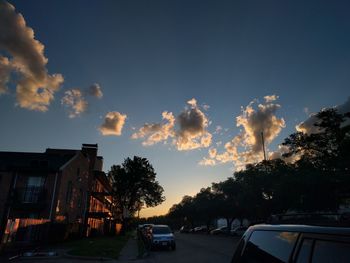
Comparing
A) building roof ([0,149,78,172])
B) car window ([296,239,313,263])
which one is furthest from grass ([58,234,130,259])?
car window ([296,239,313,263])

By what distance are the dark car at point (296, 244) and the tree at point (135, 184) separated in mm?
47825

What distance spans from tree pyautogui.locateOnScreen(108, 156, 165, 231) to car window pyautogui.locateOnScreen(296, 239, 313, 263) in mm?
48868

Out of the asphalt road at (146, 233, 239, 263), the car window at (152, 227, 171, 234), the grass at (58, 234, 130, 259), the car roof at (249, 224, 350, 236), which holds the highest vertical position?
the car window at (152, 227, 171, 234)

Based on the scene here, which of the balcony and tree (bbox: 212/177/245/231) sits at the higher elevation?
tree (bbox: 212/177/245/231)

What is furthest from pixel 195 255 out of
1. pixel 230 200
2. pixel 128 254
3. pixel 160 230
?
pixel 230 200

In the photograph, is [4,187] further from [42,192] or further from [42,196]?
[42,196]

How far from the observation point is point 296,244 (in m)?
2.49

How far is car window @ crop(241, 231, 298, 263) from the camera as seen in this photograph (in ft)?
8.50

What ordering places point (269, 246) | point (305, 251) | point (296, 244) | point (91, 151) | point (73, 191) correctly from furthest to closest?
1. point (91, 151)
2. point (73, 191)
3. point (269, 246)
4. point (296, 244)
5. point (305, 251)

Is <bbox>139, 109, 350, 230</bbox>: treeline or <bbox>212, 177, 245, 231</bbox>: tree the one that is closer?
<bbox>139, 109, 350, 230</bbox>: treeline

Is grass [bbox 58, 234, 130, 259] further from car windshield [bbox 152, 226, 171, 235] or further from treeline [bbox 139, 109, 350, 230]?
treeline [bbox 139, 109, 350, 230]

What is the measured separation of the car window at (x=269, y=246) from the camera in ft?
8.50

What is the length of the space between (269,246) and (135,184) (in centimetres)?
4884

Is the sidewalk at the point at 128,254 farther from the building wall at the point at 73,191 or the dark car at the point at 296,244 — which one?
the dark car at the point at 296,244
